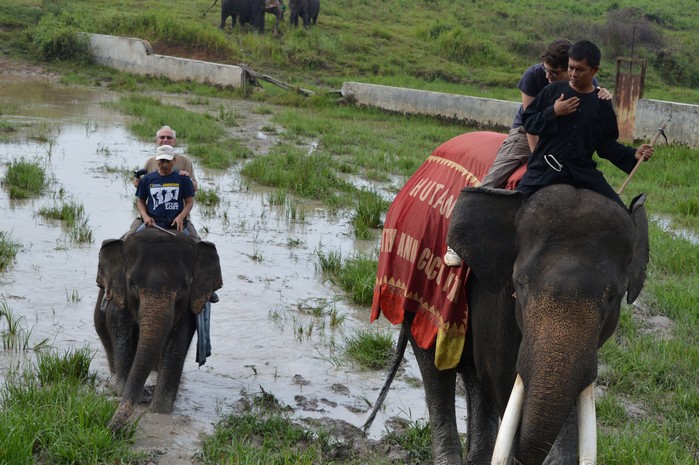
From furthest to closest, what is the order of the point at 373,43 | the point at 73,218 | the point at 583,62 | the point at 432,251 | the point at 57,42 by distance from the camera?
the point at 373,43
the point at 57,42
the point at 73,218
the point at 432,251
the point at 583,62

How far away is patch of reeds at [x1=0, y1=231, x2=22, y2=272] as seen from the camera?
7.83 metres

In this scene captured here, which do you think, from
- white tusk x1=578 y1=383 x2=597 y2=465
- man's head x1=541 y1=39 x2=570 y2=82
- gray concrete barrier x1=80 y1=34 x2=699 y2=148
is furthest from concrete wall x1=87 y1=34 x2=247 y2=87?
white tusk x1=578 y1=383 x2=597 y2=465

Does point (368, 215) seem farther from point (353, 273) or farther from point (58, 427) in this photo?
point (58, 427)

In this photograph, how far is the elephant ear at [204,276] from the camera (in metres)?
5.59

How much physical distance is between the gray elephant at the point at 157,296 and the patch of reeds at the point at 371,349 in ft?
3.85

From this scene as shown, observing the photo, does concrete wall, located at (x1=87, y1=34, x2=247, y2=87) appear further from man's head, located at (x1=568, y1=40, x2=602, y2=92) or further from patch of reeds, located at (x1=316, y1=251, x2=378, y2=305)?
man's head, located at (x1=568, y1=40, x2=602, y2=92)

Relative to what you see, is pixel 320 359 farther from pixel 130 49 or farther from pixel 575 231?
pixel 130 49

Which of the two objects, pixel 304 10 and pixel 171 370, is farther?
pixel 304 10

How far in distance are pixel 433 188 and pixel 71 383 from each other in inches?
86.1

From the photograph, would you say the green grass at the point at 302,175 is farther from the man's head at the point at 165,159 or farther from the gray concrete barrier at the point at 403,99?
the man's head at the point at 165,159

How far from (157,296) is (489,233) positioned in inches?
86.5

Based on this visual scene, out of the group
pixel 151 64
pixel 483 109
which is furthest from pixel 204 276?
pixel 151 64

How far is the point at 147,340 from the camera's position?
16.7 ft

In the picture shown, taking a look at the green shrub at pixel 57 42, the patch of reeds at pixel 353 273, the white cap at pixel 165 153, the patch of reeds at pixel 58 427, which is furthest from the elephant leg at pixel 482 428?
the green shrub at pixel 57 42
